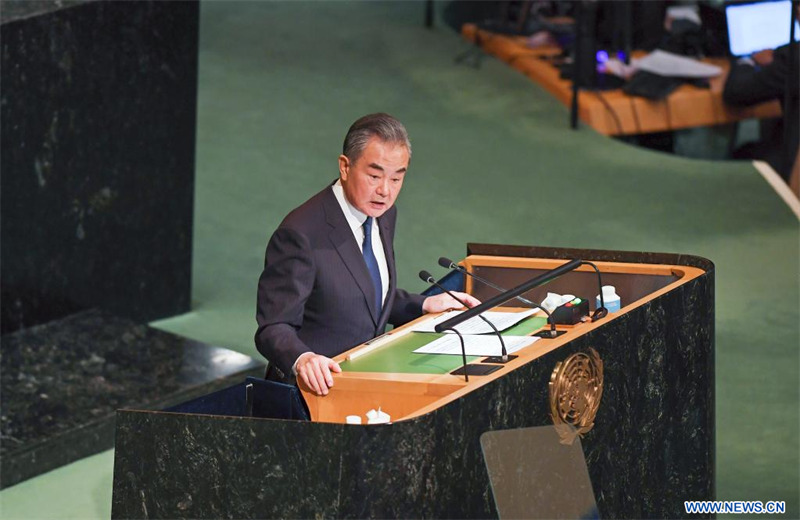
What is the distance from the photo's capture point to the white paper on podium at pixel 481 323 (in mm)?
3578

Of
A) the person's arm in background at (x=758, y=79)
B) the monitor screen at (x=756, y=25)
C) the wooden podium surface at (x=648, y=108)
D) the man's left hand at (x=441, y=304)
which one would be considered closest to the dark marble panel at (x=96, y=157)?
the man's left hand at (x=441, y=304)

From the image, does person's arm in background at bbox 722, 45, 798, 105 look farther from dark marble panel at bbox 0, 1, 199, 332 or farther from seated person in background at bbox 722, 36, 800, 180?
dark marble panel at bbox 0, 1, 199, 332

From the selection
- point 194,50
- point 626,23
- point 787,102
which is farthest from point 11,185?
point 626,23

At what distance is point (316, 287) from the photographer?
352cm

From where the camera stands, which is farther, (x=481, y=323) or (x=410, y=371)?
(x=481, y=323)

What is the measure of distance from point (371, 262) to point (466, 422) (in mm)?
711

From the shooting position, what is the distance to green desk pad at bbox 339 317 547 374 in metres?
3.28

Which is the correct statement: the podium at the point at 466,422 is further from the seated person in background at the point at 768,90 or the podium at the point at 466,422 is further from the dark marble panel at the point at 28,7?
the seated person in background at the point at 768,90

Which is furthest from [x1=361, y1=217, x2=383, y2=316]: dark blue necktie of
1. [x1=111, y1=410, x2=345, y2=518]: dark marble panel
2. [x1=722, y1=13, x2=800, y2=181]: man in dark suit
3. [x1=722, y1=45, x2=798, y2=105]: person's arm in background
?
[x1=722, y1=45, x2=798, y2=105]: person's arm in background

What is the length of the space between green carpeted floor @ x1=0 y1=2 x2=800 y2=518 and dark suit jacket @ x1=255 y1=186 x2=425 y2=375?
5.42 feet

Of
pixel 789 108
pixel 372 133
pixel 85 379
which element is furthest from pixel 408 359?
pixel 789 108

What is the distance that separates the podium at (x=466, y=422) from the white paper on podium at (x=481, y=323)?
3 cm

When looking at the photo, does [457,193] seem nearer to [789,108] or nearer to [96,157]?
[789,108]

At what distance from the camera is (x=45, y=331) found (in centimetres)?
598
